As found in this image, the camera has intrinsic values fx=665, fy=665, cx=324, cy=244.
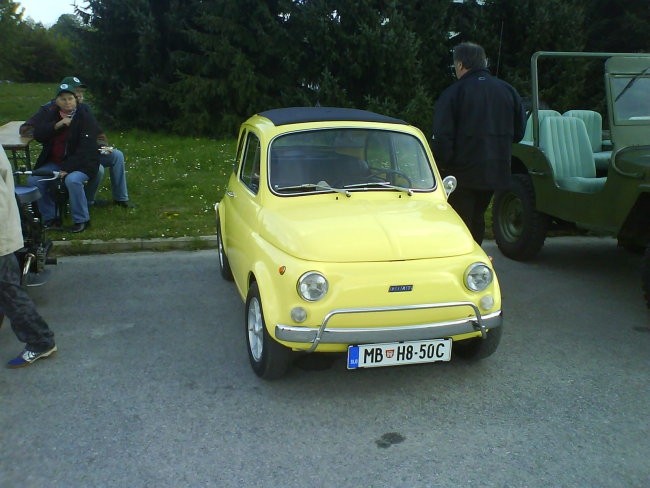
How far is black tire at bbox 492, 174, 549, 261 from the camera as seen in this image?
22.3 ft

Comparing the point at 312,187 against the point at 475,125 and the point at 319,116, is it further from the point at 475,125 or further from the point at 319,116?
the point at 475,125

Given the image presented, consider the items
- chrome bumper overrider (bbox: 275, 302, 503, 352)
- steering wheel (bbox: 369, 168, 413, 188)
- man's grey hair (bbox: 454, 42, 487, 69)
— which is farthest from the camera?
man's grey hair (bbox: 454, 42, 487, 69)

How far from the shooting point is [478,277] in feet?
13.2

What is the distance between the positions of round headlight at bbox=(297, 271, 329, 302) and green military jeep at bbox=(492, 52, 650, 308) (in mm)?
2908

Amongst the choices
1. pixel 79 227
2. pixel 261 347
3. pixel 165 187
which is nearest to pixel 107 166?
pixel 79 227

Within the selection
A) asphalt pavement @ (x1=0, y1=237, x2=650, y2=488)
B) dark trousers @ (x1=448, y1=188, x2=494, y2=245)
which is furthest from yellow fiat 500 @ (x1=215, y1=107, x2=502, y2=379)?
A: dark trousers @ (x1=448, y1=188, x2=494, y2=245)

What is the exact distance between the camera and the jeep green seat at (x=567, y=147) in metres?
6.81

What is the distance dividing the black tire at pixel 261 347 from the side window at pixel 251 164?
3.17 feet

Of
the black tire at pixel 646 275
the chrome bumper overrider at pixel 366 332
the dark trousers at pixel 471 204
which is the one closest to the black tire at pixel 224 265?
the dark trousers at pixel 471 204

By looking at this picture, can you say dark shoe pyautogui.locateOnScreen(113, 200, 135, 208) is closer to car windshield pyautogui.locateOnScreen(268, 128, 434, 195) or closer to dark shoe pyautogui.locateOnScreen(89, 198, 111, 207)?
dark shoe pyautogui.locateOnScreen(89, 198, 111, 207)

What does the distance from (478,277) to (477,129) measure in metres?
1.74

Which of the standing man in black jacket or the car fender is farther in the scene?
the standing man in black jacket

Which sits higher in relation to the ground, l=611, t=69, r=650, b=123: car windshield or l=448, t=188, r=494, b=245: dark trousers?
l=611, t=69, r=650, b=123: car windshield

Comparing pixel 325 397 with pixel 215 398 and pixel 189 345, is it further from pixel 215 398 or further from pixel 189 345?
pixel 189 345
